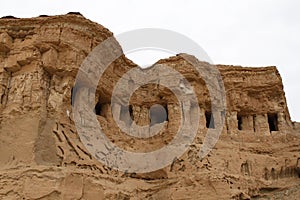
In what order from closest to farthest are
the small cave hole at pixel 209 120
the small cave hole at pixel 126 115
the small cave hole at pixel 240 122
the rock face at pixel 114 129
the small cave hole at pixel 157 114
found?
the rock face at pixel 114 129
the small cave hole at pixel 126 115
the small cave hole at pixel 209 120
the small cave hole at pixel 157 114
the small cave hole at pixel 240 122

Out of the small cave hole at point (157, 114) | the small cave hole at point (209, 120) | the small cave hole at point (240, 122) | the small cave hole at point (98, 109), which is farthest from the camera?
the small cave hole at point (240, 122)

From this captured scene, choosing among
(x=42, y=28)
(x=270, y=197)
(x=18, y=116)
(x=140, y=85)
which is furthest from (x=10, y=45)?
(x=270, y=197)

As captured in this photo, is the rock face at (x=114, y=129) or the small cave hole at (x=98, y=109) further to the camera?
the small cave hole at (x=98, y=109)

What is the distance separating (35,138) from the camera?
14.2 m

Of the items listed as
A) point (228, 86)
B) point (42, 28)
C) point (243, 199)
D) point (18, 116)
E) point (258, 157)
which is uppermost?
point (42, 28)

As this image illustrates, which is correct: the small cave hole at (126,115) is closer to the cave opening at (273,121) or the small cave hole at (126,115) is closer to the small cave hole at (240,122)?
the small cave hole at (240,122)

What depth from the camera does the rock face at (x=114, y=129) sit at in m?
14.2

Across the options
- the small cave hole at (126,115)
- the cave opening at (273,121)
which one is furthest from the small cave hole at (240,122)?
the small cave hole at (126,115)

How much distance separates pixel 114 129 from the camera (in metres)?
18.1

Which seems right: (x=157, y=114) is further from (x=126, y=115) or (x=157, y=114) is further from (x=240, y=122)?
(x=240, y=122)

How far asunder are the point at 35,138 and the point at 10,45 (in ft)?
14.8

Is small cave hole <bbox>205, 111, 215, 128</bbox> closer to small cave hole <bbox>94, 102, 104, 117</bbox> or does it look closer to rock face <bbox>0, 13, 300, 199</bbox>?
rock face <bbox>0, 13, 300, 199</bbox>

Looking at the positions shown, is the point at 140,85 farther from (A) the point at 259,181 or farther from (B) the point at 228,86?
(A) the point at 259,181

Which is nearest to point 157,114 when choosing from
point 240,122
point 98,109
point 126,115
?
point 126,115
